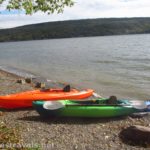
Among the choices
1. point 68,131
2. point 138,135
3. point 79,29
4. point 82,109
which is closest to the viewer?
point 138,135

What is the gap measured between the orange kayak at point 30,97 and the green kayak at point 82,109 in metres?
1.71

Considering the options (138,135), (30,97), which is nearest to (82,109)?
(138,135)

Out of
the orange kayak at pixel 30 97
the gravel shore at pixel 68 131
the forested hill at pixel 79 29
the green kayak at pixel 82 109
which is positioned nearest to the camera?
the gravel shore at pixel 68 131

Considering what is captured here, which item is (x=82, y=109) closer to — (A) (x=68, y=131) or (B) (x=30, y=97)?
(A) (x=68, y=131)

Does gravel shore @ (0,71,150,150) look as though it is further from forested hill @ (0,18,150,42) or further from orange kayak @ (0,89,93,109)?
forested hill @ (0,18,150,42)

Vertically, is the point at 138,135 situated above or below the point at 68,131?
above

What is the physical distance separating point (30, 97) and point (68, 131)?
12.9ft

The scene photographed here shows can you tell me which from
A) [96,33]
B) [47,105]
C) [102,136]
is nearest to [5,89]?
[47,105]

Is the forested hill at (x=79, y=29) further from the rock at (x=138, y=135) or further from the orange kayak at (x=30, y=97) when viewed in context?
the rock at (x=138, y=135)

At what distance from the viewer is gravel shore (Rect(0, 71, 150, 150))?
8.85 meters

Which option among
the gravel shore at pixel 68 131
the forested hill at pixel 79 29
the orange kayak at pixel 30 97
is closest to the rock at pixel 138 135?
the gravel shore at pixel 68 131

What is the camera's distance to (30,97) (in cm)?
1351

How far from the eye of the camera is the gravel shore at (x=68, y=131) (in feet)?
29.0

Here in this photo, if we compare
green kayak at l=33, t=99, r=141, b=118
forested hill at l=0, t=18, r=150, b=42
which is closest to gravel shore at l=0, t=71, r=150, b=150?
green kayak at l=33, t=99, r=141, b=118
